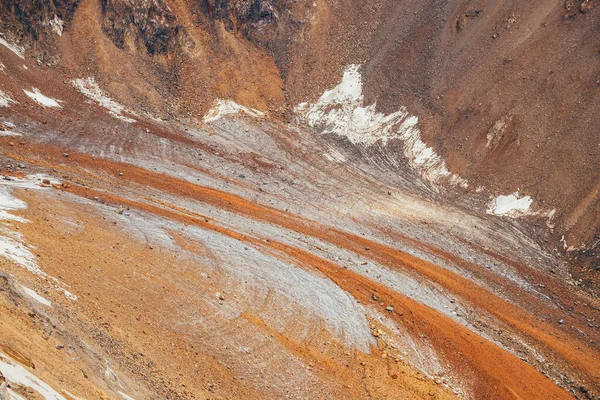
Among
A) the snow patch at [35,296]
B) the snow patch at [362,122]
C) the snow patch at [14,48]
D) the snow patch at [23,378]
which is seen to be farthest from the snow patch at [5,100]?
the snow patch at [23,378]

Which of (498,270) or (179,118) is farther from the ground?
(498,270)

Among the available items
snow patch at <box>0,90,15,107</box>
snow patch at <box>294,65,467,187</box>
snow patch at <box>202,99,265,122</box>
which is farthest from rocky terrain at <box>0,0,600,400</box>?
snow patch at <box>0,90,15,107</box>

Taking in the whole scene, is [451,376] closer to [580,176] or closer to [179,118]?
[580,176]

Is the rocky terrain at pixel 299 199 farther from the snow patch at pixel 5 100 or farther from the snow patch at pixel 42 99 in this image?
the snow patch at pixel 5 100

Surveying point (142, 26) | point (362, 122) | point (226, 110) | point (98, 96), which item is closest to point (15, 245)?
point (98, 96)

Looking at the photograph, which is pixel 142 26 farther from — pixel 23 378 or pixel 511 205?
pixel 23 378

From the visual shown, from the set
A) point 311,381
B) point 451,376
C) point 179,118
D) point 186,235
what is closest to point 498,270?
point 451,376
